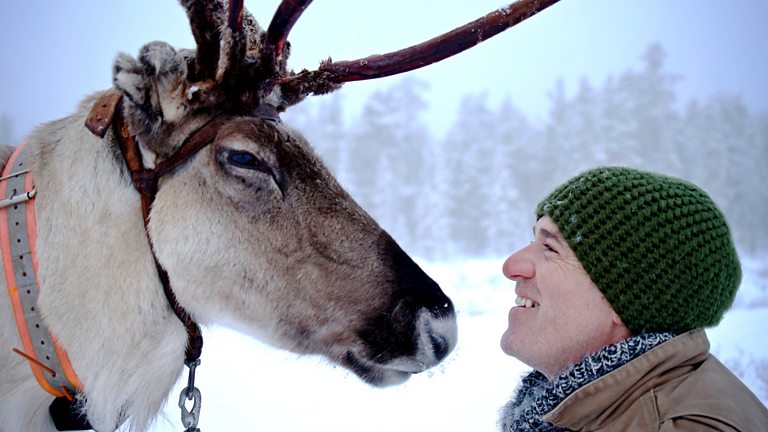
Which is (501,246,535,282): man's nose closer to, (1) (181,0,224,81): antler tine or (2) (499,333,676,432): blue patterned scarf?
(2) (499,333,676,432): blue patterned scarf

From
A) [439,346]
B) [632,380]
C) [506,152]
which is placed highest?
[632,380]

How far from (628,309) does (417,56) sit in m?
1.45

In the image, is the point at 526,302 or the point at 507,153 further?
the point at 507,153

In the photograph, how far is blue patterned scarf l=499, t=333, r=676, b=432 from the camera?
1.75m

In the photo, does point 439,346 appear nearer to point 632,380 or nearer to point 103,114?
point 632,380

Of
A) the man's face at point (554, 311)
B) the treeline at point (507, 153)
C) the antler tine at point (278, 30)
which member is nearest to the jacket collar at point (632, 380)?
the man's face at point (554, 311)

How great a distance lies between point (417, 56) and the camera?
102 inches

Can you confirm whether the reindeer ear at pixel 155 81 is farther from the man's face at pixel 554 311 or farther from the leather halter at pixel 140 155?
the man's face at pixel 554 311

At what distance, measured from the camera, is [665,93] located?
4119 cm

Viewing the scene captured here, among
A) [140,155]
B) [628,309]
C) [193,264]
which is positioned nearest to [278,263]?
[193,264]

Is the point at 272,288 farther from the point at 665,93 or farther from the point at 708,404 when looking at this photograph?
the point at 665,93

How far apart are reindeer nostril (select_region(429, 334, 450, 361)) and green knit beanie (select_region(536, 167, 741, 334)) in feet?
2.17

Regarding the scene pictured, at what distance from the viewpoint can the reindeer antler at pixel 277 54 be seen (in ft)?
7.48

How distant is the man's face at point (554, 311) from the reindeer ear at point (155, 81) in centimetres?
152
